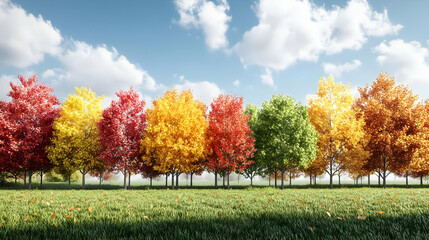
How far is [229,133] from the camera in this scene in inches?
921

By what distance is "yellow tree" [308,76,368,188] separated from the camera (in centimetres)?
2552

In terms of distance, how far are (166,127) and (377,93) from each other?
2589 cm

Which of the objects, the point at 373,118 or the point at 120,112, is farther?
the point at 373,118

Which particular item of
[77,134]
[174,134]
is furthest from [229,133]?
Answer: [77,134]

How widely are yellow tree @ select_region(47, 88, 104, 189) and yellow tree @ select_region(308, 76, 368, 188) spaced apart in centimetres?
2490

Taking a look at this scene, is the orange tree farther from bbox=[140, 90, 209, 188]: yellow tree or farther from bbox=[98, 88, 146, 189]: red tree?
bbox=[98, 88, 146, 189]: red tree

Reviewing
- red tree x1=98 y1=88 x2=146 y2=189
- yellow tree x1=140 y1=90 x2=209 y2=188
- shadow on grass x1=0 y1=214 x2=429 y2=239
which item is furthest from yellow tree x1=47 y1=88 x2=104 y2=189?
shadow on grass x1=0 y1=214 x2=429 y2=239

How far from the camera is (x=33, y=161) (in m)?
26.7

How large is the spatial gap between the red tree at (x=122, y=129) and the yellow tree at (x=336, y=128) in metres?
19.4

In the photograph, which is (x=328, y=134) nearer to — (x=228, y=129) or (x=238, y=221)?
(x=228, y=129)

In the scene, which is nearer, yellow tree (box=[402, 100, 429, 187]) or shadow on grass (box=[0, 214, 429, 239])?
shadow on grass (box=[0, 214, 429, 239])

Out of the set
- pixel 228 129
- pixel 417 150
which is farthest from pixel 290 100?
pixel 417 150

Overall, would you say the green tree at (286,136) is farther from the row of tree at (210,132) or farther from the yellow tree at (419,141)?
the yellow tree at (419,141)

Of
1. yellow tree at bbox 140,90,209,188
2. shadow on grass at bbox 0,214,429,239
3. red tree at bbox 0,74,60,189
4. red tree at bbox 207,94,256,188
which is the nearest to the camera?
shadow on grass at bbox 0,214,429,239
